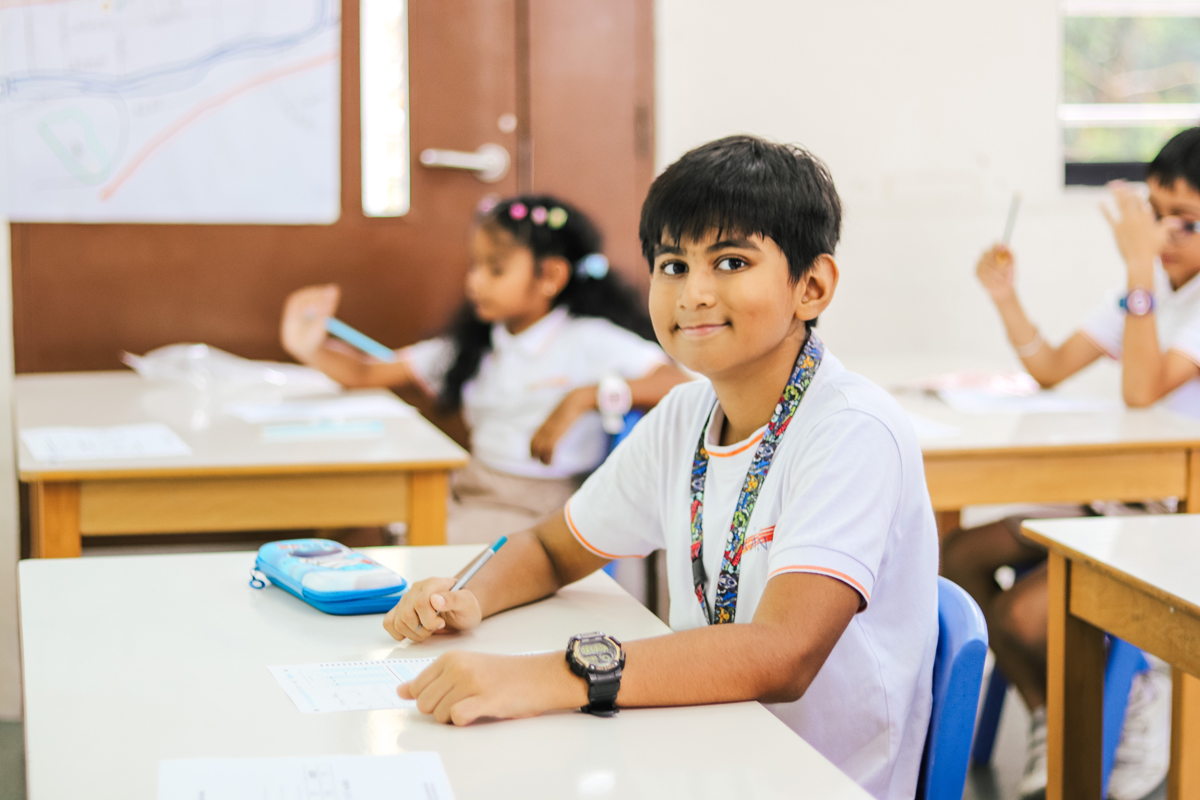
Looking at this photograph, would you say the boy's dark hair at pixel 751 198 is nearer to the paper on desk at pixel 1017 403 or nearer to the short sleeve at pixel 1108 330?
the paper on desk at pixel 1017 403

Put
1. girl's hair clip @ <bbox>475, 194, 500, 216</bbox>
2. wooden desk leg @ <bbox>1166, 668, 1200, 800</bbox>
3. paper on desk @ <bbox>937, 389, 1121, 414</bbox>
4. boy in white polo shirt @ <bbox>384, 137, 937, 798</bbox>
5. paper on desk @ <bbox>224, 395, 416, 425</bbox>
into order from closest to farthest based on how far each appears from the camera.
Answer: boy in white polo shirt @ <bbox>384, 137, 937, 798</bbox>, wooden desk leg @ <bbox>1166, 668, 1200, 800</bbox>, paper on desk @ <bbox>224, 395, 416, 425</bbox>, paper on desk @ <bbox>937, 389, 1121, 414</bbox>, girl's hair clip @ <bbox>475, 194, 500, 216</bbox>

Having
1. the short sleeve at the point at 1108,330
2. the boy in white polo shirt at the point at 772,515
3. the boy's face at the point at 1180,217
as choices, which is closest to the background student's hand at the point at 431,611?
the boy in white polo shirt at the point at 772,515

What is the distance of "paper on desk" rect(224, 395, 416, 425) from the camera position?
83.2 inches

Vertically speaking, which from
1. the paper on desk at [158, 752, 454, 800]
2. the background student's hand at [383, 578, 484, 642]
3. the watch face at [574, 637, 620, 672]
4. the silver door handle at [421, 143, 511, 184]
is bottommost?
the paper on desk at [158, 752, 454, 800]

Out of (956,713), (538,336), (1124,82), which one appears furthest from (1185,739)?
(1124,82)

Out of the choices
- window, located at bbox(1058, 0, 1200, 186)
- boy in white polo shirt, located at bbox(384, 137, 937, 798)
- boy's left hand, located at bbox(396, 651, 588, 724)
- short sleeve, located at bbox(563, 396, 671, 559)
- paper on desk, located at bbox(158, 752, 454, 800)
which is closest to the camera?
paper on desk, located at bbox(158, 752, 454, 800)

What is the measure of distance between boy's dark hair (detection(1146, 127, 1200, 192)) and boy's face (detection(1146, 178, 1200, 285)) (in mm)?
10

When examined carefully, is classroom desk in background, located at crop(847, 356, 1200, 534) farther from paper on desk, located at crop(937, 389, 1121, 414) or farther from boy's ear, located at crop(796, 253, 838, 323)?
boy's ear, located at crop(796, 253, 838, 323)

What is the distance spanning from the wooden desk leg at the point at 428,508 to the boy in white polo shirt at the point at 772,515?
0.58m

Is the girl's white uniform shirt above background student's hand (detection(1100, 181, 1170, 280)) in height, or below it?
below

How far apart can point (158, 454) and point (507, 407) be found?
2.92ft

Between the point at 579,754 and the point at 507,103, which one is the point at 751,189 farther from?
the point at 507,103

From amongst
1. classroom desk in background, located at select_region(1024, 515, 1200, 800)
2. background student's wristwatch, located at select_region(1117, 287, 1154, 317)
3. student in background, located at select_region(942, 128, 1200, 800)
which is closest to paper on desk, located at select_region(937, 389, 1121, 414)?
student in background, located at select_region(942, 128, 1200, 800)

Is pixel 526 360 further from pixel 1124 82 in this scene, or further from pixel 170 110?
pixel 1124 82
